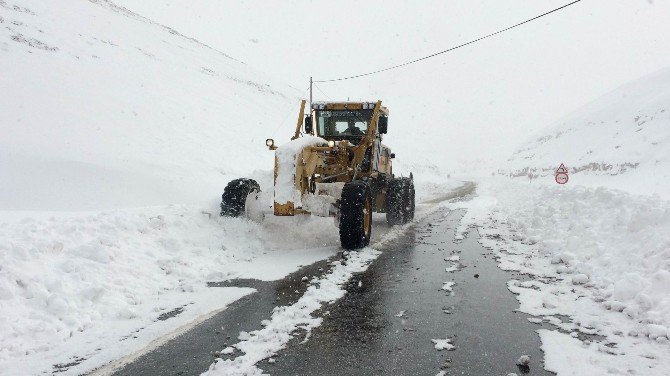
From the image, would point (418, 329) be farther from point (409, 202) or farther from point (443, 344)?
point (409, 202)

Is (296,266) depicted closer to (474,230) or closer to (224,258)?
(224,258)

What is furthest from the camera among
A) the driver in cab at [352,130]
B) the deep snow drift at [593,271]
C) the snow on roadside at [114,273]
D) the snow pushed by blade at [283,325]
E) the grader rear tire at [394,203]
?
the grader rear tire at [394,203]

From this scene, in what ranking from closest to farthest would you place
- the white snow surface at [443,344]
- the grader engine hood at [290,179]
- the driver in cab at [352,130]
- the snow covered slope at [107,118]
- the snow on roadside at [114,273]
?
the white snow surface at [443,344] < the snow on roadside at [114,273] < the grader engine hood at [290,179] < the driver in cab at [352,130] < the snow covered slope at [107,118]

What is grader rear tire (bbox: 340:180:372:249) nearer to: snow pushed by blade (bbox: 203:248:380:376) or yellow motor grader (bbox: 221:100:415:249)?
yellow motor grader (bbox: 221:100:415:249)

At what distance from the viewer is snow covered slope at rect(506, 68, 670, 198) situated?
824 inches

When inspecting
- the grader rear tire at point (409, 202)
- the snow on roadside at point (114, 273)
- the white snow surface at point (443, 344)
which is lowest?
the white snow surface at point (443, 344)

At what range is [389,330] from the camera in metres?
4.28

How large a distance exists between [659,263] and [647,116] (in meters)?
39.5

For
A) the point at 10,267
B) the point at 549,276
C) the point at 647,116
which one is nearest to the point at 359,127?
the point at 549,276

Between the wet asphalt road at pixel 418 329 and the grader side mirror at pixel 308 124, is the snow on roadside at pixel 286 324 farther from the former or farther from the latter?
the grader side mirror at pixel 308 124

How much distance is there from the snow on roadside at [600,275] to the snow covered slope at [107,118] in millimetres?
8314

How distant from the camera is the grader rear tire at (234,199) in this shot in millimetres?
8500

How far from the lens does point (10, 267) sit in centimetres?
460

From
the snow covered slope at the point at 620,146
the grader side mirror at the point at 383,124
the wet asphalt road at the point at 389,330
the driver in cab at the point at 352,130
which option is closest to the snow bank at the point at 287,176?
the wet asphalt road at the point at 389,330
